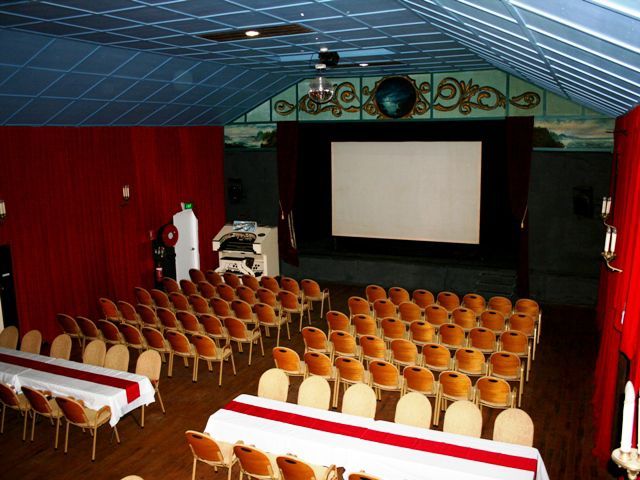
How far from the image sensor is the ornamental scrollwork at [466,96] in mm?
14047

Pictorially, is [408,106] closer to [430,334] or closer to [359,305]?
[359,305]

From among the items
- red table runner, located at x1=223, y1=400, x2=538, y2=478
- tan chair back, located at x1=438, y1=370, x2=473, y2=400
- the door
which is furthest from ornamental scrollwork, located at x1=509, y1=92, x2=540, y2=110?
the door

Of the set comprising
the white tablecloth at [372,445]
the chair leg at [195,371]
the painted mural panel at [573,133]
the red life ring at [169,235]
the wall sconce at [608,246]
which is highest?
the painted mural panel at [573,133]

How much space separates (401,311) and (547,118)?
19.0 ft

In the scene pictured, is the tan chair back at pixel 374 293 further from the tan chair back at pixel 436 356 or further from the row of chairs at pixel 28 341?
the row of chairs at pixel 28 341

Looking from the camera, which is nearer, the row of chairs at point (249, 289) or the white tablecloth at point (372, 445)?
the white tablecloth at point (372, 445)

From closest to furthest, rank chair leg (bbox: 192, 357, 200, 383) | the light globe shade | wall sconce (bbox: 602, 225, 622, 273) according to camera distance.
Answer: wall sconce (bbox: 602, 225, 622, 273)
chair leg (bbox: 192, 357, 200, 383)
the light globe shade

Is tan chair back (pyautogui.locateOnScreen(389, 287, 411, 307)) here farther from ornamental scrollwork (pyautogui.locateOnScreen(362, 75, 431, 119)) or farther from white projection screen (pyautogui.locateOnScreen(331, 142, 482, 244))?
ornamental scrollwork (pyautogui.locateOnScreen(362, 75, 431, 119))

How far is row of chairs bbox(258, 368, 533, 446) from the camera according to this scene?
257 inches

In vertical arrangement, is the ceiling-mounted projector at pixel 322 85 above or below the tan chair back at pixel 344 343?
above

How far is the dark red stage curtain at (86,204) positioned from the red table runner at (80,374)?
127 inches

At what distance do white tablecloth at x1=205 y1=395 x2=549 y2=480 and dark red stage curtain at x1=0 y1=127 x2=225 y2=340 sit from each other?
691cm

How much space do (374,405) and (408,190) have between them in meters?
9.46

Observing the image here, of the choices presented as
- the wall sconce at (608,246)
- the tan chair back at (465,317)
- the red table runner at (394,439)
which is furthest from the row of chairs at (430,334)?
the red table runner at (394,439)
